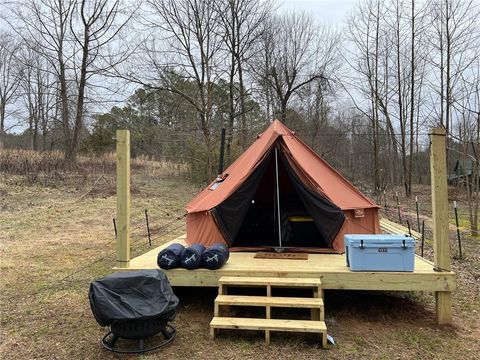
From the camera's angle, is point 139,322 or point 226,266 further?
point 226,266

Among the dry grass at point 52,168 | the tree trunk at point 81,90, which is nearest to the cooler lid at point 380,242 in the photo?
the dry grass at point 52,168

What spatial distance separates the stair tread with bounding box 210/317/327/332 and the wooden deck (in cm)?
66

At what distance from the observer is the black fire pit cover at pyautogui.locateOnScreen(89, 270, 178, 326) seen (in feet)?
11.4

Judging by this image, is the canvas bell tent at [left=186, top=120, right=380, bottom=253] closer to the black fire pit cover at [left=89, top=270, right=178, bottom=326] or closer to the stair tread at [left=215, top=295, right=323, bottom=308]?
the stair tread at [left=215, top=295, right=323, bottom=308]

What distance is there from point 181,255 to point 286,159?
203cm

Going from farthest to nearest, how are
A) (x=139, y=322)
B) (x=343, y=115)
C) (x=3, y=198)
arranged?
(x=343, y=115) → (x=3, y=198) → (x=139, y=322)

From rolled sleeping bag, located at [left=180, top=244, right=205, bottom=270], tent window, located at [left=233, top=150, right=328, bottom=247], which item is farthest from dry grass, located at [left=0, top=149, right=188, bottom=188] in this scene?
rolled sleeping bag, located at [left=180, top=244, right=205, bottom=270]

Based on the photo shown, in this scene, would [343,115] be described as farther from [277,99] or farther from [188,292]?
[188,292]

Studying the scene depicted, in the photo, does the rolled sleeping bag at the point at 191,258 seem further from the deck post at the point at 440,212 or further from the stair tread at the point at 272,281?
the deck post at the point at 440,212

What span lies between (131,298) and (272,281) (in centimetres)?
146

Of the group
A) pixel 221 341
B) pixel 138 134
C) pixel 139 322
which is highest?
pixel 138 134

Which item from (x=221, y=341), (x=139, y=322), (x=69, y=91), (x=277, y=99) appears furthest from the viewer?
(x=277, y=99)

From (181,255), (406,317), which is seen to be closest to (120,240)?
(181,255)

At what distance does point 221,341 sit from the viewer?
389 centimetres
